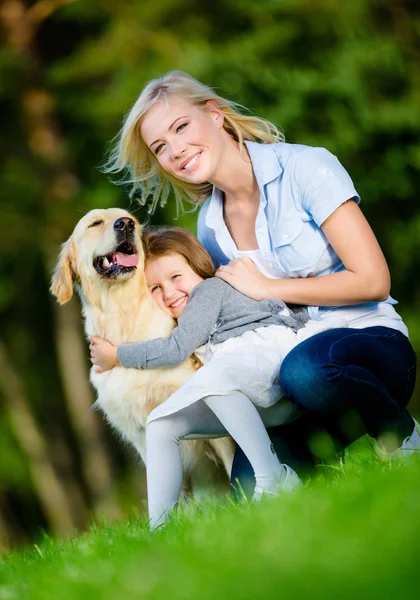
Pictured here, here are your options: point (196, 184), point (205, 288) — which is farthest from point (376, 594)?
point (196, 184)

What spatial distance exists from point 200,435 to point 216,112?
4.31 ft

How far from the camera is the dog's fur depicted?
3590mm

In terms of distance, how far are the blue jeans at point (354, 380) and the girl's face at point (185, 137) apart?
84 centimetres

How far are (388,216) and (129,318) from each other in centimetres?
757

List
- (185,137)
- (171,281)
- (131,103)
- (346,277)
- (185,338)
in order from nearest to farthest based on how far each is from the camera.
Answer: (346,277), (185,338), (185,137), (171,281), (131,103)

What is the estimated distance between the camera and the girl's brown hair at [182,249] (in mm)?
3559

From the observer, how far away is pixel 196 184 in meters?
3.90

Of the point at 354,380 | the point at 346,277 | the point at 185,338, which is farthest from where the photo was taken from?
the point at 185,338

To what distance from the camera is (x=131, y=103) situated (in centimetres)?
928

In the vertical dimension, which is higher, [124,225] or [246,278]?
[124,225]

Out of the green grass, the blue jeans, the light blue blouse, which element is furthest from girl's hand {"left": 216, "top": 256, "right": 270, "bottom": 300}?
the green grass

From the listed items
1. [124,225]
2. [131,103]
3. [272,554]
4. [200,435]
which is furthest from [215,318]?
[131,103]

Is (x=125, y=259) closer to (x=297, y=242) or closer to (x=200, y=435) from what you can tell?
(x=297, y=242)

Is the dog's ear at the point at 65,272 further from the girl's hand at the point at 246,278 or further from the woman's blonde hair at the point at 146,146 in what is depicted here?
the girl's hand at the point at 246,278
